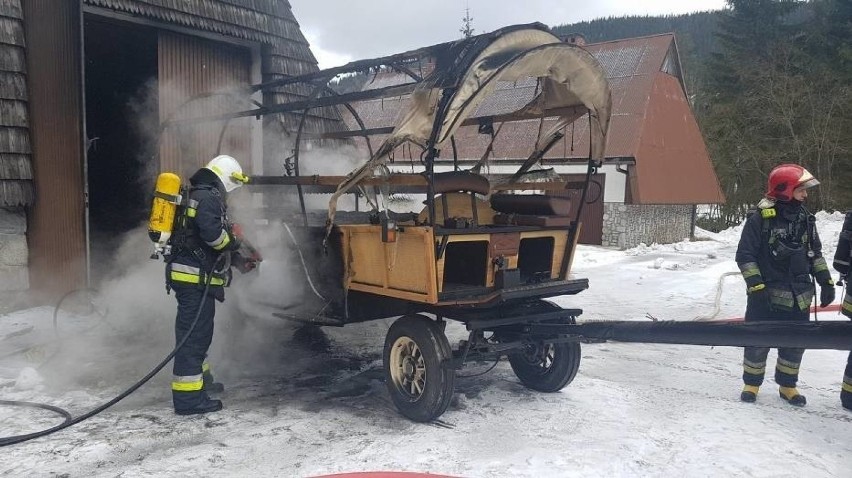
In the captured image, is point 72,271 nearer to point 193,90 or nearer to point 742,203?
point 193,90

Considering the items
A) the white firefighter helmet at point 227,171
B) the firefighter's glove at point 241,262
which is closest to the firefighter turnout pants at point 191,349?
the firefighter's glove at point 241,262

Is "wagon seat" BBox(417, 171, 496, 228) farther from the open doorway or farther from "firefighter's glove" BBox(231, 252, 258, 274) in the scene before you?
the open doorway

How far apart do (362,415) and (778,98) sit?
25786 mm

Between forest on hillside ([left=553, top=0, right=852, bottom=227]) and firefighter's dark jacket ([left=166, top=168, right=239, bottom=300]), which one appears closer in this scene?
firefighter's dark jacket ([left=166, top=168, right=239, bottom=300])

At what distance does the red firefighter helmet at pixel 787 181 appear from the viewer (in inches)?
201

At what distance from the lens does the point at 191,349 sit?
4820 mm

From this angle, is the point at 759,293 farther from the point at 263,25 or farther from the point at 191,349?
the point at 263,25

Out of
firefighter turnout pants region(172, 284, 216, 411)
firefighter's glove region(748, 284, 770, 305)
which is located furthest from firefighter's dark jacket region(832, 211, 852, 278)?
firefighter turnout pants region(172, 284, 216, 411)

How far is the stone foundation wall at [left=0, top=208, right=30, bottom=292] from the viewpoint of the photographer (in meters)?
7.42

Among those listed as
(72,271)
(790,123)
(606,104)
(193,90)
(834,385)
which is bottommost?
(834,385)

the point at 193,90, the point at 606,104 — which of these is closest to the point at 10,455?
the point at 606,104

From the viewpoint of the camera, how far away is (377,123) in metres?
23.1

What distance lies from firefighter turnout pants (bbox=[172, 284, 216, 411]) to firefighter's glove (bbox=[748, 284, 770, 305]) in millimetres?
4512

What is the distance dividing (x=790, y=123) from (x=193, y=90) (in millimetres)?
23437
